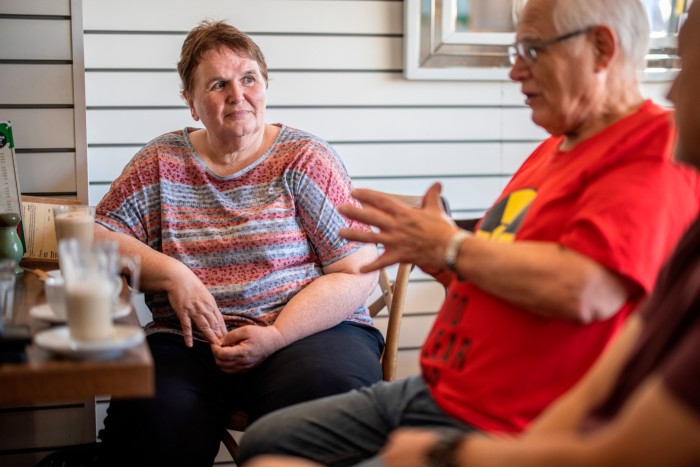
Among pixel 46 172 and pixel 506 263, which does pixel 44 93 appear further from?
pixel 506 263

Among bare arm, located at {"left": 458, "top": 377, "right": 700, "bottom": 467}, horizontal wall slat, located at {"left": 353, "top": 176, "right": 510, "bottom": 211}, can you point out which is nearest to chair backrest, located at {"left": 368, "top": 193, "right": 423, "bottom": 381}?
horizontal wall slat, located at {"left": 353, "top": 176, "right": 510, "bottom": 211}

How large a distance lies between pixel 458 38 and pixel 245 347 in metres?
1.46

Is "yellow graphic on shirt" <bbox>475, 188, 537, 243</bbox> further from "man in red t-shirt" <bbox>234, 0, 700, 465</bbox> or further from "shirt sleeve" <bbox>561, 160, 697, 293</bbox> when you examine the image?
"shirt sleeve" <bbox>561, 160, 697, 293</bbox>

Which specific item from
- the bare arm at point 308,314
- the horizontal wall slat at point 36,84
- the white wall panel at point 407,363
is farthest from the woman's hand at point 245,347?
the horizontal wall slat at point 36,84

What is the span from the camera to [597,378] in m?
1.17

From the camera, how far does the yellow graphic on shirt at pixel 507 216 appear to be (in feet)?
5.67

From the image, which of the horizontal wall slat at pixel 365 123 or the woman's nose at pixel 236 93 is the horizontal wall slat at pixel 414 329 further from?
the woman's nose at pixel 236 93

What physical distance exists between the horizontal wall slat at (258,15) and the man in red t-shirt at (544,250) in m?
1.26

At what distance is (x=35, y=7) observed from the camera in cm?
270

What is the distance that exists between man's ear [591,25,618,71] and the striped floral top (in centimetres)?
99

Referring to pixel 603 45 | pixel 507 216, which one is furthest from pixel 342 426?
pixel 603 45

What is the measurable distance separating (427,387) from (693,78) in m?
0.95

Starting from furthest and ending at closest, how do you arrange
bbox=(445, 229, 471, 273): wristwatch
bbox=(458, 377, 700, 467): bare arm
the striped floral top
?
the striped floral top < bbox=(445, 229, 471, 273): wristwatch < bbox=(458, 377, 700, 467): bare arm

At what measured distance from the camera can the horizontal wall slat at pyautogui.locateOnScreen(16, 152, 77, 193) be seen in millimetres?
2777
